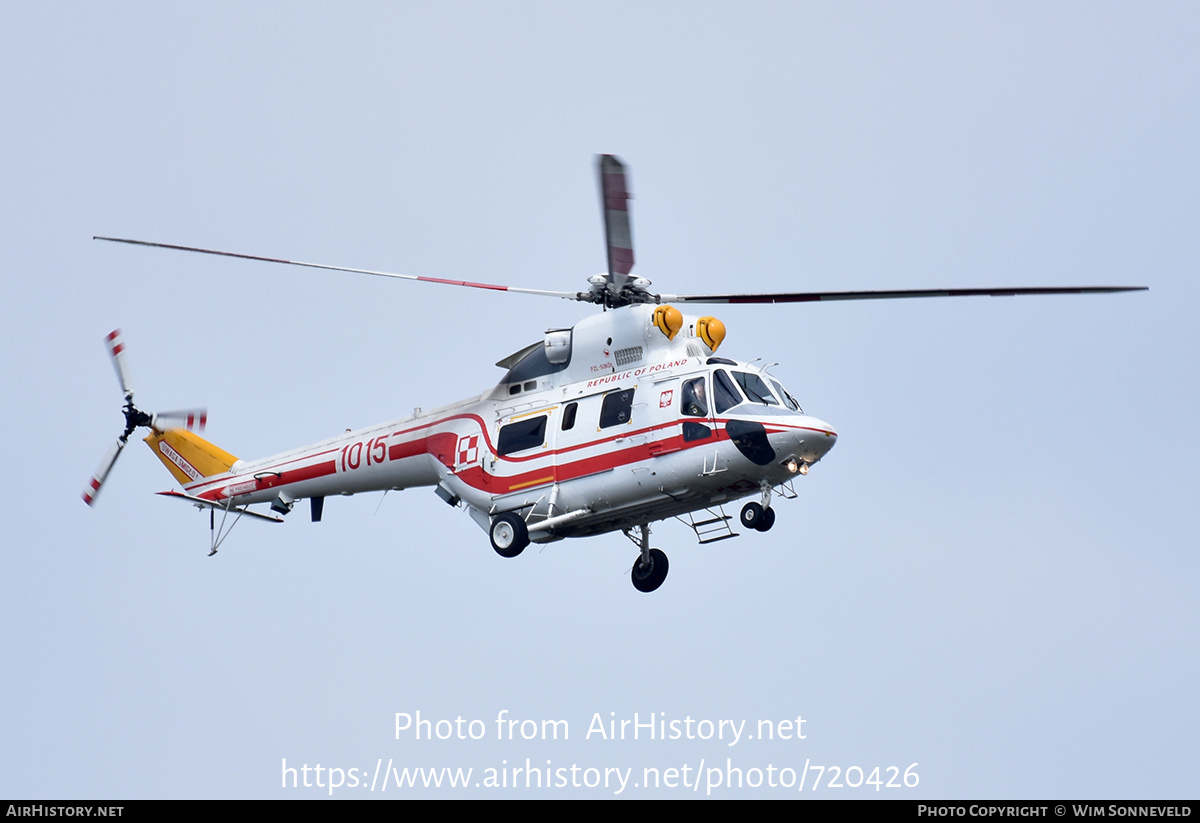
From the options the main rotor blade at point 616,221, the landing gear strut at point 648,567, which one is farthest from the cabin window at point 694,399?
the landing gear strut at point 648,567

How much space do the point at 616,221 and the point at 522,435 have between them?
5221 millimetres

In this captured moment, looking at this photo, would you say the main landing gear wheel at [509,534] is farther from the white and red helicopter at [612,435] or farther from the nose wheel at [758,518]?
the nose wheel at [758,518]

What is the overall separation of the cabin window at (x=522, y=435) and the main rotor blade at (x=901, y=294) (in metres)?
3.31

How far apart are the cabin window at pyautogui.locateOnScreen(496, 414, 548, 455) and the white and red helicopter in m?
0.03

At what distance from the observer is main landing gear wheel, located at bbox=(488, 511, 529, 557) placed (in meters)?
29.0

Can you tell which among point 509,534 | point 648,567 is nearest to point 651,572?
point 648,567

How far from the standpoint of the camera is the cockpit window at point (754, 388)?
27.9 m

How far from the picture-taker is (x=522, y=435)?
29.6m

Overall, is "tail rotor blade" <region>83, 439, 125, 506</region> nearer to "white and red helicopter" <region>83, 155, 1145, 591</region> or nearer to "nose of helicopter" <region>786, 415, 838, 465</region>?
"white and red helicopter" <region>83, 155, 1145, 591</region>

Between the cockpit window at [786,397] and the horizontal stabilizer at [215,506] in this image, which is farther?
the horizontal stabilizer at [215,506]

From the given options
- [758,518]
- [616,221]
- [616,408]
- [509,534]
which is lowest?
[509,534]

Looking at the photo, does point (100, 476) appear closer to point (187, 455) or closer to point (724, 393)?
point (187, 455)

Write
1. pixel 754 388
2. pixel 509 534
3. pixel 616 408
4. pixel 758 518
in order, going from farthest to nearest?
1. pixel 509 534
2. pixel 616 408
3. pixel 754 388
4. pixel 758 518
